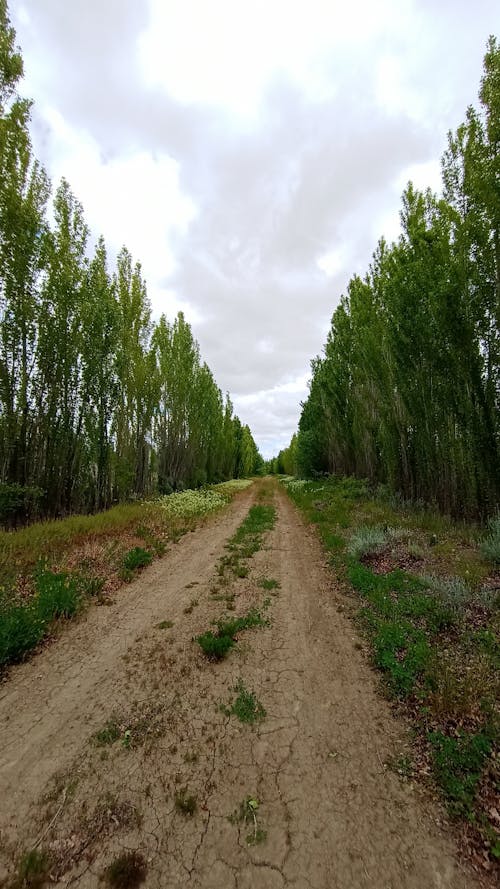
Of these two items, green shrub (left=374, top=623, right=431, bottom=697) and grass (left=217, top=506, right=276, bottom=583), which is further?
grass (left=217, top=506, right=276, bottom=583)

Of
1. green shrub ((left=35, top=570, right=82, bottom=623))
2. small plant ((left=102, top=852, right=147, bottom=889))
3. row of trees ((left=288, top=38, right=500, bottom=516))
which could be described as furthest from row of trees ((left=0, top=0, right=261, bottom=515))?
row of trees ((left=288, top=38, right=500, bottom=516))

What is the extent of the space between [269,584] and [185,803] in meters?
4.15

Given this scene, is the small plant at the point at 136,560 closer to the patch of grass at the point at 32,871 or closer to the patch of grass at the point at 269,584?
the patch of grass at the point at 269,584

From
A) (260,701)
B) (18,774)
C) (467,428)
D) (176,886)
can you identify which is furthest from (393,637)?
(467,428)

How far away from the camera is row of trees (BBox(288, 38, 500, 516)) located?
8.00m

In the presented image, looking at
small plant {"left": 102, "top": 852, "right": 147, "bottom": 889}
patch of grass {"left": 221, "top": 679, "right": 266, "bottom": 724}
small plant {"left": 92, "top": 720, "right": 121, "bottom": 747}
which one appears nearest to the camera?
small plant {"left": 102, "top": 852, "right": 147, "bottom": 889}

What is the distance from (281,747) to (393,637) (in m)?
2.13

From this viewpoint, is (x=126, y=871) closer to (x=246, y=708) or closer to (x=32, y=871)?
(x=32, y=871)

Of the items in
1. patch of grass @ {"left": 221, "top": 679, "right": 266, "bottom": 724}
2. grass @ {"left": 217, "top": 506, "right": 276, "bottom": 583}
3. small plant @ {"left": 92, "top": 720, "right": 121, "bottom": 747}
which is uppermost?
grass @ {"left": 217, "top": 506, "right": 276, "bottom": 583}

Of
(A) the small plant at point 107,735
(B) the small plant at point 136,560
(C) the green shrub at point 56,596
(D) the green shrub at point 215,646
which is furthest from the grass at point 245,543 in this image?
(A) the small plant at point 107,735

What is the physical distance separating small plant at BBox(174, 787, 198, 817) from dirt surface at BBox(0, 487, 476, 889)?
11 mm

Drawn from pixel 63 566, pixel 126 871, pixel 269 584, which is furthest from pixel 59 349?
pixel 126 871

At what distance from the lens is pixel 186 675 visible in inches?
150

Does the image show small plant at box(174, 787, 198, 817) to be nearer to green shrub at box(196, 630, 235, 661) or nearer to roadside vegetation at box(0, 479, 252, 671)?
green shrub at box(196, 630, 235, 661)
